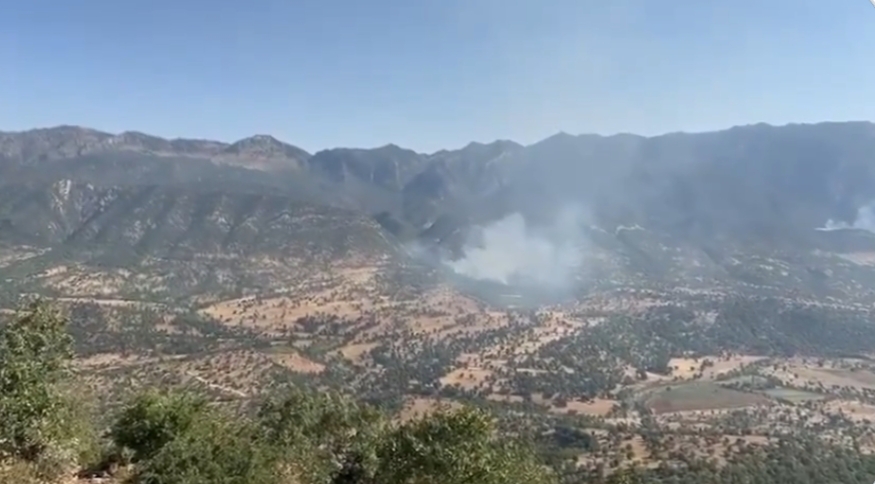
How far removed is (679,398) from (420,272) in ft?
199

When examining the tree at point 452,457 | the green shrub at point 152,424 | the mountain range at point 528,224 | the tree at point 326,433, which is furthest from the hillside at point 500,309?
the tree at point 452,457

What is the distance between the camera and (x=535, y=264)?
126875mm

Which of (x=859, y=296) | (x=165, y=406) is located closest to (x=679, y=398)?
(x=165, y=406)

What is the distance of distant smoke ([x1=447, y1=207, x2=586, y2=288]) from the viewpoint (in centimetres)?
11875

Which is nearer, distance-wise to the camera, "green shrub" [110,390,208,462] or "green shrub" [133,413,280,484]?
"green shrub" [133,413,280,484]

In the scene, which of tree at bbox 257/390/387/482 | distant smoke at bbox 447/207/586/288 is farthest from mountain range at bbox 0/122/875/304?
tree at bbox 257/390/387/482

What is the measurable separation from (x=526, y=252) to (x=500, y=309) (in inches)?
1806

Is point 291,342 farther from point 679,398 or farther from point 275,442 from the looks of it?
point 275,442

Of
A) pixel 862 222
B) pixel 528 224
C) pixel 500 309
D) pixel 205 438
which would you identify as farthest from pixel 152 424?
pixel 862 222

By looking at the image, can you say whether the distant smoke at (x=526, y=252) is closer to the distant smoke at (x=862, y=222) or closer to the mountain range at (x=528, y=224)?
the mountain range at (x=528, y=224)

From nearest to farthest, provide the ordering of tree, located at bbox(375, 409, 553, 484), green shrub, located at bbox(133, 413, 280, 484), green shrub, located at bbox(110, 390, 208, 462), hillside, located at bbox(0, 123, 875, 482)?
green shrub, located at bbox(133, 413, 280, 484) → tree, located at bbox(375, 409, 553, 484) → green shrub, located at bbox(110, 390, 208, 462) → hillside, located at bbox(0, 123, 875, 482)

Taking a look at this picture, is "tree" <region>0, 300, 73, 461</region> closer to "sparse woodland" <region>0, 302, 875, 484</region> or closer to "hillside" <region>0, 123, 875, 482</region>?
"sparse woodland" <region>0, 302, 875, 484</region>

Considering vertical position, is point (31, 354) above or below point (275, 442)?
above

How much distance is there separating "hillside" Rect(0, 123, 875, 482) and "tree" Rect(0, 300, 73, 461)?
12.0 feet
